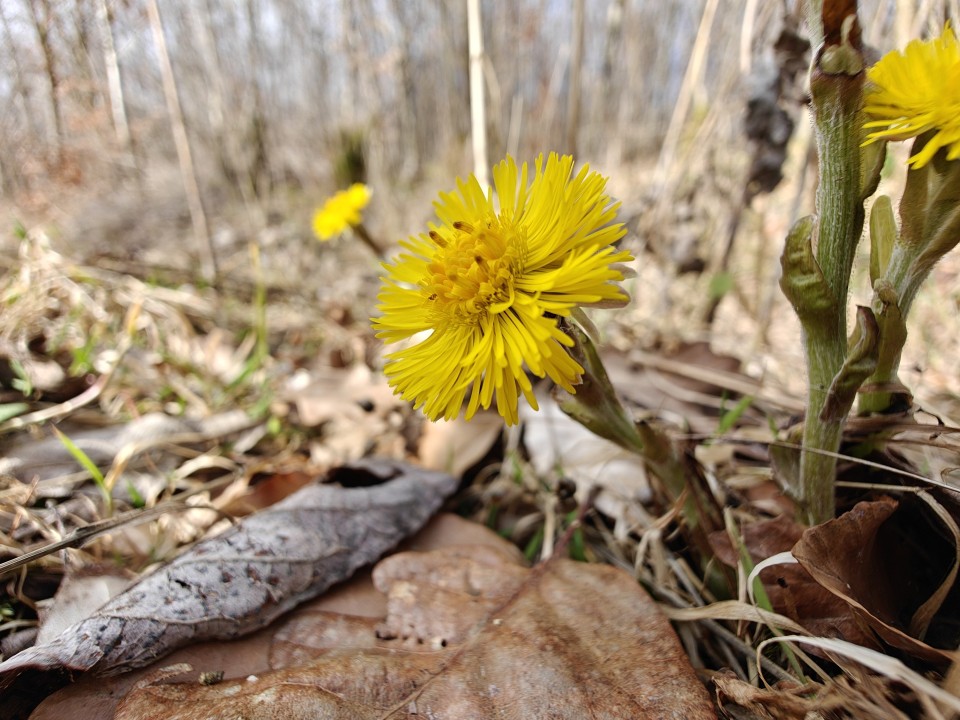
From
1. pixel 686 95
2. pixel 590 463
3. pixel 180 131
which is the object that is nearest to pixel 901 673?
pixel 590 463

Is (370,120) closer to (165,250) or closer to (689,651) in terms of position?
(165,250)

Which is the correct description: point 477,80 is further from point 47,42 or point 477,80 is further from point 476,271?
point 47,42

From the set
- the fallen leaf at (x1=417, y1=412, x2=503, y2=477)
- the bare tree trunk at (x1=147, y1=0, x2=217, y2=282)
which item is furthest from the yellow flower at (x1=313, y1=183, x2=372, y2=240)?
the fallen leaf at (x1=417, y1=412, x2=503, y2=477)

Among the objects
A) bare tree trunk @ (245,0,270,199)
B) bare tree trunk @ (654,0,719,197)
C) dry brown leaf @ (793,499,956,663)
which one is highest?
bare tree trunk @ (245,0,270,199)

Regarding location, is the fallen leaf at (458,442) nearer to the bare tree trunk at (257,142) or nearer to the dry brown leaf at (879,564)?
the dry brown leaf at (879,564)

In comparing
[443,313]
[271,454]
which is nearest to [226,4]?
[271,454]

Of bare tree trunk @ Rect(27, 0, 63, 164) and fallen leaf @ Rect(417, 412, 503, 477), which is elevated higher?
bare tree trunk @ Rect(27, 0, 63, 164)

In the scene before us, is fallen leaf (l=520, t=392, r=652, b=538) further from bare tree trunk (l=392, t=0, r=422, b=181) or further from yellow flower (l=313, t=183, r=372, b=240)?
bare tree trunk (l=392, t=0, r=422, b=181)
